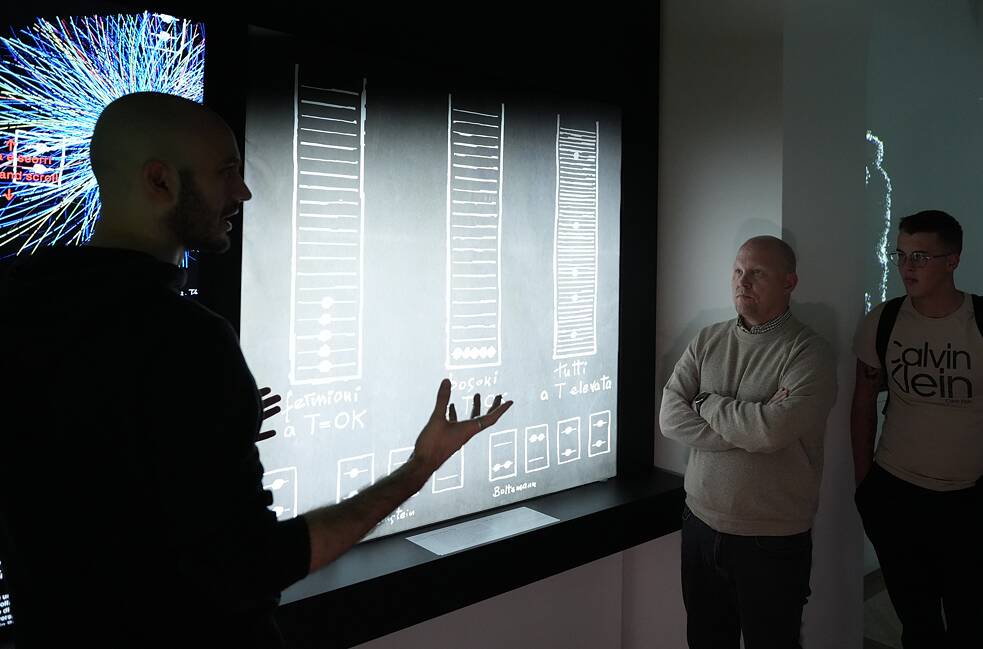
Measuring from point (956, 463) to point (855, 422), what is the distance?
12.6 inches

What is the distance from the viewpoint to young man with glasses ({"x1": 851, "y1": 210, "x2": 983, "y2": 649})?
2.25 meters

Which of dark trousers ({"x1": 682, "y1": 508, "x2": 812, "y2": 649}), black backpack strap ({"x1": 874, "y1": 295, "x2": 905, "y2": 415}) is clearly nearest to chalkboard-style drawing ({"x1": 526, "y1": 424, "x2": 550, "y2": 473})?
dark trousers ({"x1": 682, "y1": 508, "x2": 812, "y2": 649})

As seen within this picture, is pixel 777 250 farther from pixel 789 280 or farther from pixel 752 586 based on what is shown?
pixel 752 586

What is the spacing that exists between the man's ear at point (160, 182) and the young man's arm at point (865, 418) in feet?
7.40

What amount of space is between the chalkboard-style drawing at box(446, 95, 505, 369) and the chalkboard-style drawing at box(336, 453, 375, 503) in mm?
370

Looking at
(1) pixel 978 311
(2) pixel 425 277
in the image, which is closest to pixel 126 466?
(2) pixel 425 277

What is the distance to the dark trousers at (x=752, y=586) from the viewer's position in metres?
2.05

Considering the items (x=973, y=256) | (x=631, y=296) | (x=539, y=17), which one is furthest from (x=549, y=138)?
(x=973, y=256)

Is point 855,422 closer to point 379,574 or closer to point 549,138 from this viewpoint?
point 549,138

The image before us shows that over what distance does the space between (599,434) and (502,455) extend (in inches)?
17.8

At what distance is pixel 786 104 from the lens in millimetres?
2430

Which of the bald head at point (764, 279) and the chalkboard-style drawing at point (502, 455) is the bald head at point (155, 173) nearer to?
the chalkboard-style drawing at point (502, 455)

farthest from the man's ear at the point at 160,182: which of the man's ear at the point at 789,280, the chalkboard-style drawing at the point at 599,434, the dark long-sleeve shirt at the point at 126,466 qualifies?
the chalkboard-style drawing at the point at 599,434

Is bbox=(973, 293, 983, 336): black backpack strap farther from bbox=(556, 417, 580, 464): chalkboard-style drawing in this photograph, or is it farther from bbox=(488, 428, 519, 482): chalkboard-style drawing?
bbox=(488, 428, 519, 482): chalkboard-style drawing
